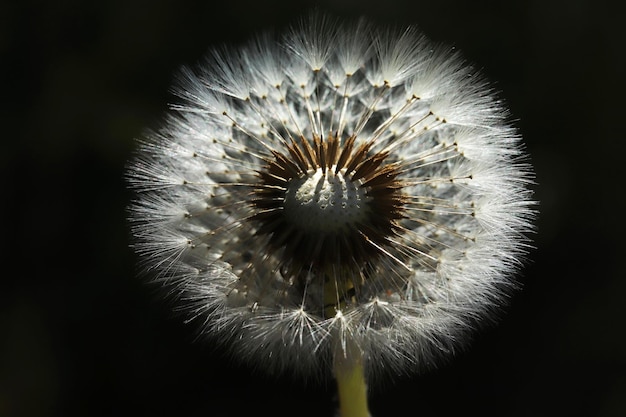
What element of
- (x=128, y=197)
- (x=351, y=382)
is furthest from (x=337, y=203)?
(x=128, y=197)

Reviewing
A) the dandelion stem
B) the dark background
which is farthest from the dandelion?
the dark background

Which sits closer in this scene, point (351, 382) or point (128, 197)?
point (351, 382)

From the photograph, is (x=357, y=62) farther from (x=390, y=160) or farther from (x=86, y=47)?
(x=86, y=47)

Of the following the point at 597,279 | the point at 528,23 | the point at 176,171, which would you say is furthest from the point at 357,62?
the point at 597,279

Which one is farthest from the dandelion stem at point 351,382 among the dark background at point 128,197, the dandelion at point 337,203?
the dark background at point 128,197

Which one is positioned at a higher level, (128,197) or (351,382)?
(128,197)

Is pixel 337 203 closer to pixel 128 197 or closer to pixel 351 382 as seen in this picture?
pixel 351 382

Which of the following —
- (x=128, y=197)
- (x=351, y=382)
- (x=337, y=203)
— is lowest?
(x=351, y=382)
